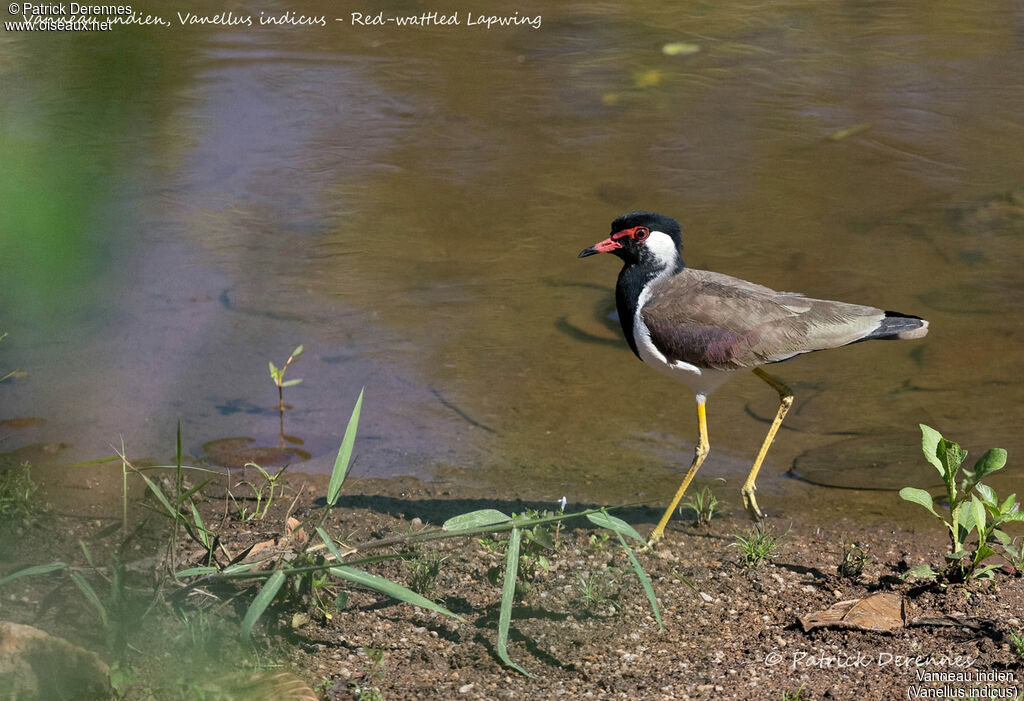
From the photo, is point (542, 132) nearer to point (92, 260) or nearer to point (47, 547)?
point (47, 547)

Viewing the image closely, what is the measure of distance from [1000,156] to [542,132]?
3538mm

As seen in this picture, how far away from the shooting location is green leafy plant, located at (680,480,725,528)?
4.20 m

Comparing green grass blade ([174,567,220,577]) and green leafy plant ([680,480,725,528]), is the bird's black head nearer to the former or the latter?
green leafy plant ([680,480,725,528])

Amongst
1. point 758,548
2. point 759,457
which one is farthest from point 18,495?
point 759,457

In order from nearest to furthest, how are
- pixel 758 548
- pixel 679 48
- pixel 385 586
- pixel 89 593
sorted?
pixel 89 593 → pixel 385 586 → pixel 758 548 → pixel 679 48

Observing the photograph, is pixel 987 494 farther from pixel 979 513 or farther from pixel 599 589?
pixel 599 589

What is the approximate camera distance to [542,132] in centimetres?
876

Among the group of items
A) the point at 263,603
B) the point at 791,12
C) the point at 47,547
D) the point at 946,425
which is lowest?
the point at 946,425

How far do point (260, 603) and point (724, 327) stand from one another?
8.30 ft

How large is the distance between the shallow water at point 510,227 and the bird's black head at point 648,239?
34.9 inches

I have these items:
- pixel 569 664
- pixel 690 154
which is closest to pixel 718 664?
pixel 569 664

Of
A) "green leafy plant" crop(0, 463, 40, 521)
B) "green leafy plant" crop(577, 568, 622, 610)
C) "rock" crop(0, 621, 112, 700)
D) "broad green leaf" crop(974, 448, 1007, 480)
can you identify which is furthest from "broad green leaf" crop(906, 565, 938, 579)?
"green leafy plant" crop(0, 463, 40, 521)

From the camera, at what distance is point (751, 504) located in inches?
172

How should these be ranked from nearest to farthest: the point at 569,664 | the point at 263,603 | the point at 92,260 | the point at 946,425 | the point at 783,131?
the point at 92,260, the point at 263,603, the point at 569,664, the point at 946,425, the point at 783,131
